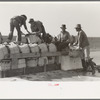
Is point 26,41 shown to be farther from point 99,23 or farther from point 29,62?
point 99,23

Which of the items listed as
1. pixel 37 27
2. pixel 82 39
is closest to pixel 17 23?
pixel 37 27

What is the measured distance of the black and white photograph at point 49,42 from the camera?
7.40 metres

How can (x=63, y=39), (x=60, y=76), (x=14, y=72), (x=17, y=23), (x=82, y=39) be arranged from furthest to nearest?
(x=63, y=39)
(x=17, y=23)
(x=82, y=39)
(x=60, y=76)
(x=14, y=72)

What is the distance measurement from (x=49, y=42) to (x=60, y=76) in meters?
1.38

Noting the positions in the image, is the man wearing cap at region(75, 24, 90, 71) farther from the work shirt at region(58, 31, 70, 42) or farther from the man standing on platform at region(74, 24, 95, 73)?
the work shirt at region(58, 31, 70, 42)

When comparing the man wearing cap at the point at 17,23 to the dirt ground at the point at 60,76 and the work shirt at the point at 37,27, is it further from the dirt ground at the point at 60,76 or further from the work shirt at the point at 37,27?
the dirt ground at the point at 60,76

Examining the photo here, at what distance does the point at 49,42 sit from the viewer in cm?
886

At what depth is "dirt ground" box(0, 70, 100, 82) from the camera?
7539 millimetres

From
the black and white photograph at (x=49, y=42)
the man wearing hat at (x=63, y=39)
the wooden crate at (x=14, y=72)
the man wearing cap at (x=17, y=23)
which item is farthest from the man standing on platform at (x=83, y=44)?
the wooden crate at (x=14, y=72)

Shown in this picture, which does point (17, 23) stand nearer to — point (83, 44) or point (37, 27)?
point (37, 27)

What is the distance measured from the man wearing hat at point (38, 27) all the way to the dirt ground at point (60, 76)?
1.27 m

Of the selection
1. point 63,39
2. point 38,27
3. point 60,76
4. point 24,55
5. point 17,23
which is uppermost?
point 17,23
